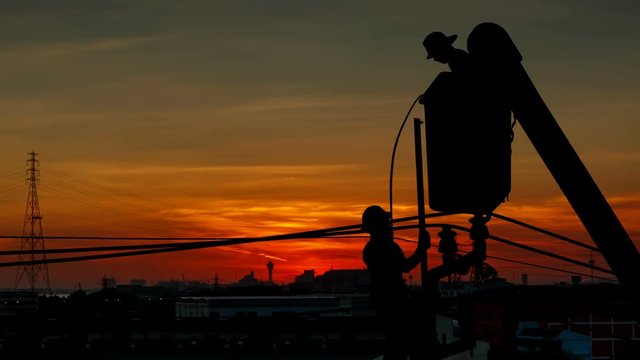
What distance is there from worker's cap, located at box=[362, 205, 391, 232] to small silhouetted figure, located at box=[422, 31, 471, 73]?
3.36ft

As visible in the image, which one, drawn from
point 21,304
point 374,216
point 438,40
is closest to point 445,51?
point 438,40

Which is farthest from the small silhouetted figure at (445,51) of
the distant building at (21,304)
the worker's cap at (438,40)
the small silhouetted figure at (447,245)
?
the distant building at (21,304)

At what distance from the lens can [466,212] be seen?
5527 mm

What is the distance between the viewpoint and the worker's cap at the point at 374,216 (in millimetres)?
6176

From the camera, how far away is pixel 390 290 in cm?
603

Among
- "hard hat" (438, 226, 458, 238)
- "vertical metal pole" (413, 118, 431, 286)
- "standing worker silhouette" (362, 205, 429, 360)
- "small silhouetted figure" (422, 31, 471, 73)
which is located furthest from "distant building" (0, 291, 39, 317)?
"small silhouetted figure" (422, 31, 471, 73)

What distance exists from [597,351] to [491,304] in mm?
70715

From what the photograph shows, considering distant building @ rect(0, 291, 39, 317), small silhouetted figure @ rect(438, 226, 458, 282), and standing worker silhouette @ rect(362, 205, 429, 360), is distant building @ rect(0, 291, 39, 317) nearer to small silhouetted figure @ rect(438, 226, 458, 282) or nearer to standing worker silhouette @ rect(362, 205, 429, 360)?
small silhouetted figure @ rect(438, 226, 458, 282)

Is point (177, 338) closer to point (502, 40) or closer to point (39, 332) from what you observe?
point (39, 332)

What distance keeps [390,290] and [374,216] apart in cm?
48

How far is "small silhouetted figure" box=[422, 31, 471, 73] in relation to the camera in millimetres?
5594

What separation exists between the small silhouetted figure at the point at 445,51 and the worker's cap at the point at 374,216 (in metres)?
1.02

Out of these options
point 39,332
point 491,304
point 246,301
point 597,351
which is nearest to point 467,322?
point 491,304

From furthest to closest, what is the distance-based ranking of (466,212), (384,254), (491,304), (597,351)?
(597,351), (491,304), (384,254), (466,212)
